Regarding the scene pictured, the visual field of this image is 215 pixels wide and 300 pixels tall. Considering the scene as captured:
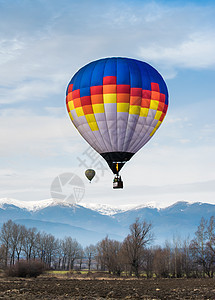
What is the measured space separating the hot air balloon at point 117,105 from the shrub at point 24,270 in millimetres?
35638

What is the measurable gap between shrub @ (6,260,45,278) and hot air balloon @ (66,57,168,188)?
1403 inches

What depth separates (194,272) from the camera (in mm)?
78250

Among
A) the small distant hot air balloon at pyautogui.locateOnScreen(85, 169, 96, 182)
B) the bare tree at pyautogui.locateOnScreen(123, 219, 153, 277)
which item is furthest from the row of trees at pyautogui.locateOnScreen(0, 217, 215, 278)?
the small distant hot air balloon at pyautogui.locateOnScreen(85, 169, 96, 182)

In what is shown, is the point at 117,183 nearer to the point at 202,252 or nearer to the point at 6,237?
the point at 202,252

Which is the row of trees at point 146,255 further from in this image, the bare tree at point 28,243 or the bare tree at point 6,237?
the bare tree at point 28,243

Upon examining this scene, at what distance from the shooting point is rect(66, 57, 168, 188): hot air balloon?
34344mm

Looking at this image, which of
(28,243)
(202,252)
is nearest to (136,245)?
(202,252)

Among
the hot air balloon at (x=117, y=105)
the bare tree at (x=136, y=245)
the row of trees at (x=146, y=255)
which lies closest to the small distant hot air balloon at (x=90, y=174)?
the hot air balloon at (x=117, y=105)

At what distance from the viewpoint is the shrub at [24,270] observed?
6347cm

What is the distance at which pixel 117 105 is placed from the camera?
34.3 metres

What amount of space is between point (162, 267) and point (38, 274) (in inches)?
994

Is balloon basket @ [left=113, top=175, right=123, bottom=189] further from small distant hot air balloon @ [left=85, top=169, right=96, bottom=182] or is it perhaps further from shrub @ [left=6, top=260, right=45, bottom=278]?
shrub @ [left=6, top=260, right=45, bottom=278]

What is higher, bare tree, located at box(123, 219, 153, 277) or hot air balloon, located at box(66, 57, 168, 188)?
hot air balloon, located at box(66, 57, 168, 188)

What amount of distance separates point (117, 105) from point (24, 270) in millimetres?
40127
